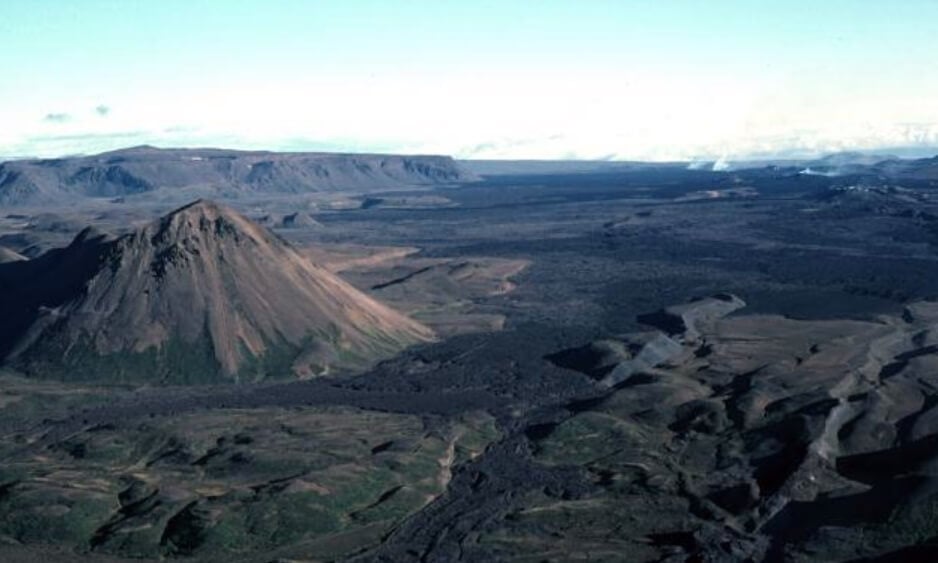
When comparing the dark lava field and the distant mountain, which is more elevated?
the distant mountain

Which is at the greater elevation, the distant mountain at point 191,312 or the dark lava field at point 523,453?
the distant mountain at point 191,312

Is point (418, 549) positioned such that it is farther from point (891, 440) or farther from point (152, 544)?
point (891, 440)

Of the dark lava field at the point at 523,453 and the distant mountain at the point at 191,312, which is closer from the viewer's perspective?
the dark lava field at the point at 523,453

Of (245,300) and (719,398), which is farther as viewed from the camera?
(245,300)

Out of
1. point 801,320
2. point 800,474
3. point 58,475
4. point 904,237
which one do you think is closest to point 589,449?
point 800,474

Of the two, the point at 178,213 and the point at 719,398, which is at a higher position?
the point at 178,213

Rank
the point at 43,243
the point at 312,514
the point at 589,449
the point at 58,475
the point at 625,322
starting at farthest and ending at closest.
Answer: the point at 43,243 < the point at 625,322 < the point at 589,449 < the point at 58,475 < the point at 312,514

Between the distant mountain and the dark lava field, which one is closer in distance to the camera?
the dark lava field

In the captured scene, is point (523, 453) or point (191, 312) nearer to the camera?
point (523, 453)
